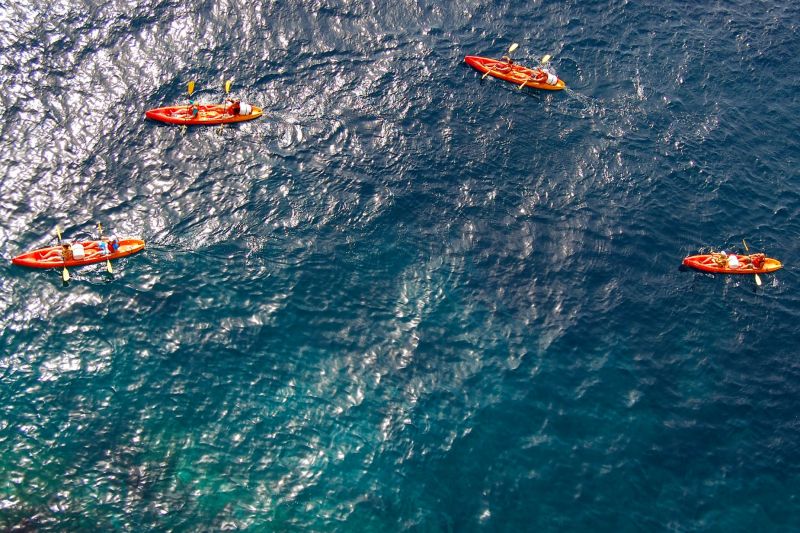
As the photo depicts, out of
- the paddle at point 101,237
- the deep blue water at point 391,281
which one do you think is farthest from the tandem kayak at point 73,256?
the deep blue water at point 391,281

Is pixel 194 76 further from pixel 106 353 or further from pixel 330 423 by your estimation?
pixel 330 423

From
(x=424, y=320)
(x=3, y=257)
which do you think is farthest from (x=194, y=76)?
(x=424, y=320)

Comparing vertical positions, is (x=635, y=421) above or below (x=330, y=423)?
below

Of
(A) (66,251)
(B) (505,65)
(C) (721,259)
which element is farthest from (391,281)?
(B) (505,65)

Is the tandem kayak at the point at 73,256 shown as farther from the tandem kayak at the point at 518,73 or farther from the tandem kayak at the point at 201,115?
the tandem kayak at the point at 518,73

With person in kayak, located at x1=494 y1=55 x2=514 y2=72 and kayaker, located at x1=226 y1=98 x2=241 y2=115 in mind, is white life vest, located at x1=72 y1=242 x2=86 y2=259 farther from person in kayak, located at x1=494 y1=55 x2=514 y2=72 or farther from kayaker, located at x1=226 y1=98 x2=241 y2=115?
person in kayak, located at x1=494 y1=55 x2=514 y2=72

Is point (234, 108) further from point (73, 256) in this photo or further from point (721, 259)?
point (721, 259)
